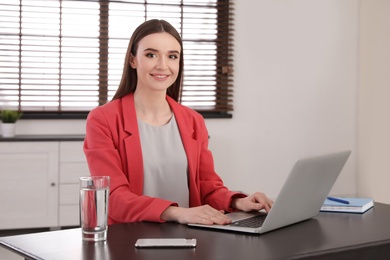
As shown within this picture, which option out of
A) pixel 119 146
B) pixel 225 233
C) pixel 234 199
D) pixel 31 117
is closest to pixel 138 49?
pixel 119 146

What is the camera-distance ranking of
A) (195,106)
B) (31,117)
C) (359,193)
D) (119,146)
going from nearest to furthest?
(119,146) → (31,117) → (195,106) → (359,193)

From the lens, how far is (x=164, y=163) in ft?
8.17

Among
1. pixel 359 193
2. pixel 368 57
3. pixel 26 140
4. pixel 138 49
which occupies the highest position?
pixel 368 57

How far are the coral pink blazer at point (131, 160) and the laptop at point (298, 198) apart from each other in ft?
0.71

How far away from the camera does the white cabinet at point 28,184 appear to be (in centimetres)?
496

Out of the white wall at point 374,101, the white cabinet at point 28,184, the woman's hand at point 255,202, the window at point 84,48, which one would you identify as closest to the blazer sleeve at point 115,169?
the woman's hand at point 255,202

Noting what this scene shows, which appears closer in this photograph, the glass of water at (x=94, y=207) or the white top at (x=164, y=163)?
the glass of water at (x=94, y=207)

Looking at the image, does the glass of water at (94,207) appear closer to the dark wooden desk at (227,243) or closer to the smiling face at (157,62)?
the dark wooden desk at (227,243)

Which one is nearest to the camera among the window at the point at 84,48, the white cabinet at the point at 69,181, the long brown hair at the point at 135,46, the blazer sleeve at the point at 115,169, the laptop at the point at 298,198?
the laptop at the point at 298,198

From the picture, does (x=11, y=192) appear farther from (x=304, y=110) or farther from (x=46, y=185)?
(x=304, y=110)

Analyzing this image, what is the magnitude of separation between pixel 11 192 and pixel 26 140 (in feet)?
1.25

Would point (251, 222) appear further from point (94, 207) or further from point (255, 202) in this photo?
point (94, 207)

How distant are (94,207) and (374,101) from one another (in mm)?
4741

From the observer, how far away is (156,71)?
248cm
